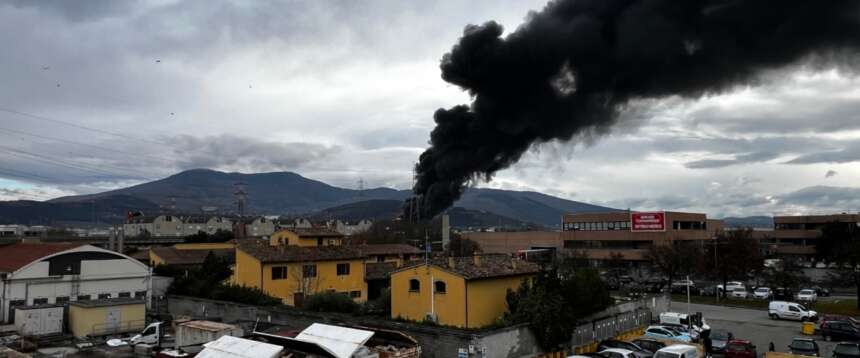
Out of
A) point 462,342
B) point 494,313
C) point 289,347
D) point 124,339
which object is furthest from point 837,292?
point 124,339

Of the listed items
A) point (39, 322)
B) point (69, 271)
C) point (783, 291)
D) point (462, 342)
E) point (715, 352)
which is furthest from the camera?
point (783, 291)

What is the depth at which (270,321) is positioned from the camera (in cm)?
2806

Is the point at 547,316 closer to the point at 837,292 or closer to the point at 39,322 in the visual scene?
the point at 39,322

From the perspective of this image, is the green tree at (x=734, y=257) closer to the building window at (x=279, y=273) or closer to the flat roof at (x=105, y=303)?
the building window at (x=279, y=273)

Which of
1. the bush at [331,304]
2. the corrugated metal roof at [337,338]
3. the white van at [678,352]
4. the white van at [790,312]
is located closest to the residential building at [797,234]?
the white van at [790,312]

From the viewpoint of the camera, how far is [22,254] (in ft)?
115

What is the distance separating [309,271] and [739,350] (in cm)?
2386

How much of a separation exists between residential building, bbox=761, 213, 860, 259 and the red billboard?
1034 inches

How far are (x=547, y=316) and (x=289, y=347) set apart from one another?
33.4 feet

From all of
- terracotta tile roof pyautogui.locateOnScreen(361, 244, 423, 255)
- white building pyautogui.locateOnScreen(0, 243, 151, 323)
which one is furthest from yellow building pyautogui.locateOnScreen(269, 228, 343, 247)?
white building pyautogui.locateOnScreen(0, 243, 151, 323)

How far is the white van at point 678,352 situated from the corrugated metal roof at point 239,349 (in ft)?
45.3

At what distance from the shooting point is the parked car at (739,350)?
931 inches

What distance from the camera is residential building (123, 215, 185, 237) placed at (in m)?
122

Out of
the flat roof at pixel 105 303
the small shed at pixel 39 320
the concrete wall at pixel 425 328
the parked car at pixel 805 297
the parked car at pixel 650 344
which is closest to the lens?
the concrete wall at pixel 425 328
